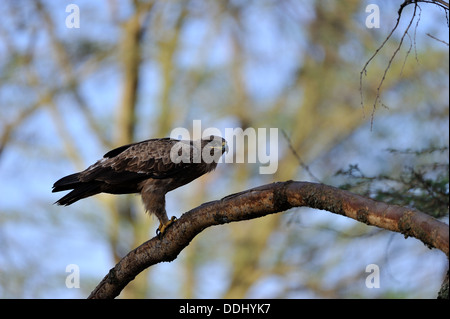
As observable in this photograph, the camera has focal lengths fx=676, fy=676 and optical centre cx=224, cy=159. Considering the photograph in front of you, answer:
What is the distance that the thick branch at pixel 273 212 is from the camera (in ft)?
12.0

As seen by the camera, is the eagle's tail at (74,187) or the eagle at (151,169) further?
the eagle at (151,169)

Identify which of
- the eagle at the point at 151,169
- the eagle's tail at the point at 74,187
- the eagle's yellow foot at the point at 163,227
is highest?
the eagle at the point at 151,169

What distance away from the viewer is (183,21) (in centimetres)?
1797

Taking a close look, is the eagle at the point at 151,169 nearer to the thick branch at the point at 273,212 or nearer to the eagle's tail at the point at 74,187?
the eagle's tail at the point at 74,187

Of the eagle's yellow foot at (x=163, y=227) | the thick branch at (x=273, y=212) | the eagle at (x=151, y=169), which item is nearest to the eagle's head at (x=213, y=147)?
the eagle at (x=151, y=169)

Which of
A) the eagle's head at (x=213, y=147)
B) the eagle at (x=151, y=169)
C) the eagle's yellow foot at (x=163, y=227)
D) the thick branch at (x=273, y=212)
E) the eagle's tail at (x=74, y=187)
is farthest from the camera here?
the eagle's head at (x=213, y=147)

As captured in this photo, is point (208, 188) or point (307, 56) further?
point (307, 56)

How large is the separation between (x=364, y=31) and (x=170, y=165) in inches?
443

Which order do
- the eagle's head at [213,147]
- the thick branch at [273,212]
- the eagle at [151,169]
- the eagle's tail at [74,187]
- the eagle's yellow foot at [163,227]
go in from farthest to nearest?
1. the eagle's head at [213,147]
2. the eagle at [151,169]
3. the eagle's tail at [74,187]
4. the eagle's yellow foot at [163,227]
5. the thick branch at [273,212]

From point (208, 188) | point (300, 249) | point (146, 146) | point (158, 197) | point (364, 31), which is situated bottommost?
point (158, 197)

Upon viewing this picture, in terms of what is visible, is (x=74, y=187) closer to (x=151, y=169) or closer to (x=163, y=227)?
(x=151, y=169)
